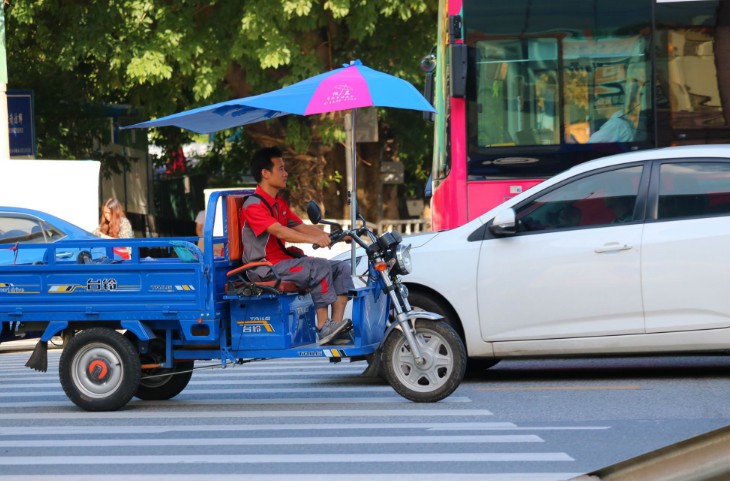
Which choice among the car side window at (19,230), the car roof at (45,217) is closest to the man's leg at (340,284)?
the car side window at (19,230)

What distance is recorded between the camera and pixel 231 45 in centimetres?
2377

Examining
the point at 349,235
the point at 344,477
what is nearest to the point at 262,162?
the point at 349,235

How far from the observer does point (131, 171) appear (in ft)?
109

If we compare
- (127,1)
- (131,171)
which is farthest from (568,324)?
(131,171)

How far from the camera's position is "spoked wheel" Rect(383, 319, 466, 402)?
31.3 ft

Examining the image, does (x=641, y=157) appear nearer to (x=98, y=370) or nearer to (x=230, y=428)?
(x=230, y=428)

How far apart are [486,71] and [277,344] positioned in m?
5.13

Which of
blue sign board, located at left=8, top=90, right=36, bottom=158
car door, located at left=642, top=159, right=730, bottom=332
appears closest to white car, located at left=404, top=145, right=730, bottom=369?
car door, located at left=642, top=159, right=730, bottom=332

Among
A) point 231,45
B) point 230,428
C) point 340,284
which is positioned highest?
point 231,45

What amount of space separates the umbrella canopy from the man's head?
320 mm

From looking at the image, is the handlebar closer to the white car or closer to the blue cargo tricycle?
the blue cargo tricycle

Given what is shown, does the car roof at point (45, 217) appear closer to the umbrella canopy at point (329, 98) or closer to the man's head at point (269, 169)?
the umbrella canopy at point (329, 98)

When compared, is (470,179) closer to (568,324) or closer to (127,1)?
(568,324)

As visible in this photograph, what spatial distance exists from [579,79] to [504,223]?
3.78 meters
